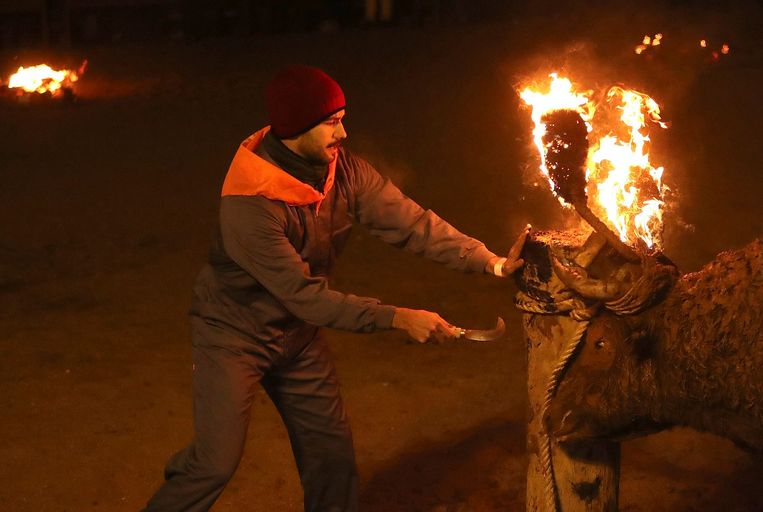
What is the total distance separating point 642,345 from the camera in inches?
103

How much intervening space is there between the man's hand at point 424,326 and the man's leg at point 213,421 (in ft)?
2.08

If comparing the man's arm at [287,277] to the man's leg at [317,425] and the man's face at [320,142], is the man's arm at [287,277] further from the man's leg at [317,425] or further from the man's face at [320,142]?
the man's leg at [317,425]

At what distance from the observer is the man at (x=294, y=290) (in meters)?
3.17

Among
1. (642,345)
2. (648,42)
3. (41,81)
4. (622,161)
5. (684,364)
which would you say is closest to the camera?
(684,364)

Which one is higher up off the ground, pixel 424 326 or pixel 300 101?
pixel 300 101

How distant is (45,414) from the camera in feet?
17.4

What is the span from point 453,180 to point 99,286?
3.92m

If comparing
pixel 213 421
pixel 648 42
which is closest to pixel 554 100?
pixel 213 421

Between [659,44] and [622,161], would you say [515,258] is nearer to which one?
[622,161]

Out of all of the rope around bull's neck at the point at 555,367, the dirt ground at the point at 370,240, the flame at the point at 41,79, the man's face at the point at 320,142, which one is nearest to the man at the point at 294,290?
the man's face at the point at 320,142

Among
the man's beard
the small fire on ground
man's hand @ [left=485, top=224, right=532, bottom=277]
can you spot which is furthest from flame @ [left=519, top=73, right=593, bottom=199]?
the small fire on ground

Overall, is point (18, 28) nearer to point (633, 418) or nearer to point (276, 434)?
point (276, 434)

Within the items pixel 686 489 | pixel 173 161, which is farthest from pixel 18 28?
pixel 686 489

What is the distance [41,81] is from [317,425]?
1385 centimetres
